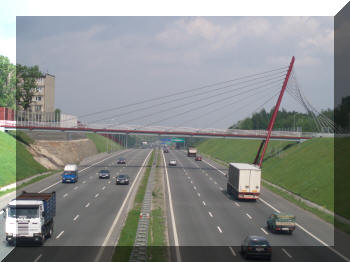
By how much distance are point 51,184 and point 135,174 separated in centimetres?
2069

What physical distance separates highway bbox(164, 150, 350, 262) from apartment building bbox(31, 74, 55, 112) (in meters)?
104

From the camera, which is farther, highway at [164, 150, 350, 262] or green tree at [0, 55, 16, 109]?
green tree at [0, 55, 16, 109]

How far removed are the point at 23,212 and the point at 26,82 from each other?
105 m

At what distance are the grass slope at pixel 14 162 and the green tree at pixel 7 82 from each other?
48.0m

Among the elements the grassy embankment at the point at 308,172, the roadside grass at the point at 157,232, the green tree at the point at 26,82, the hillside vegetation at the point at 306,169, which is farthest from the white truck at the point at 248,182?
the green tree at the point at 26,82

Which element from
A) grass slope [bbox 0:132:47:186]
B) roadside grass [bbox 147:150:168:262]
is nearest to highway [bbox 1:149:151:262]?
roadside grass [bbox 147:150:168:262]

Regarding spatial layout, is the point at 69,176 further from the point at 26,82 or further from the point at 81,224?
the point at 26,82

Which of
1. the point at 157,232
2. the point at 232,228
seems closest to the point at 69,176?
the point at 232,228

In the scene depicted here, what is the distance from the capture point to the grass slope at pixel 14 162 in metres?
62.8

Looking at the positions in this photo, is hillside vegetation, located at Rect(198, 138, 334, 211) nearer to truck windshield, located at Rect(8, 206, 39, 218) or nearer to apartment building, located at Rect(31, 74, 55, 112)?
truck windshield, located at Rect(8, 206, 39, 218)

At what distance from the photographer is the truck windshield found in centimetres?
2897

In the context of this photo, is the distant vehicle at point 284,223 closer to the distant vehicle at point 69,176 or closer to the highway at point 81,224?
the highway at point 81,224

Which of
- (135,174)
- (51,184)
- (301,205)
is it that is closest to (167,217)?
(301,205)

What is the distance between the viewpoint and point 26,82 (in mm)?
127500
